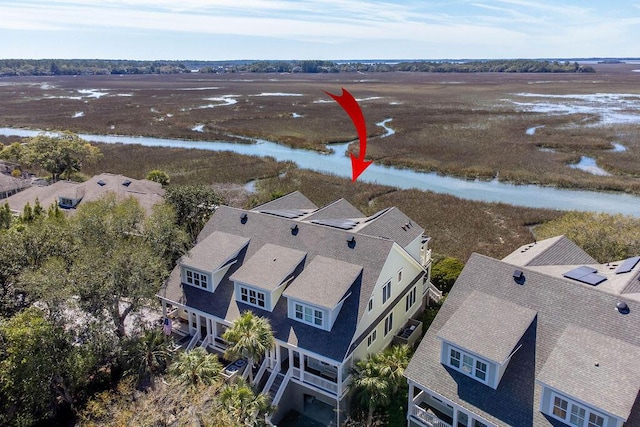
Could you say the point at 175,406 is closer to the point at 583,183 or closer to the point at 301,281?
the point at 301,281

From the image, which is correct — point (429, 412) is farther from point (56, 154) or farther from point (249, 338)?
point (56, 154)

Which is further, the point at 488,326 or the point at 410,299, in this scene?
the point at 410,299

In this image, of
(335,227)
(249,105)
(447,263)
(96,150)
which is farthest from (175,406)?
(249,105)

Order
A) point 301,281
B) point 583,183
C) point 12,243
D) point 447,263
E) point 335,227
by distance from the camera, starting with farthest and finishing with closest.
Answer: point 583,183, point 447,263, point 335,227, point 12,243, point 301,281

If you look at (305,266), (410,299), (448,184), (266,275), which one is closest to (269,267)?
(266,275)

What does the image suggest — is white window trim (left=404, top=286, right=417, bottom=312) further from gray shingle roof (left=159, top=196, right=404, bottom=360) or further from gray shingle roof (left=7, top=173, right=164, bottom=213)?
gray shingle roof (left=7, top=173, right=164, bottom=213)

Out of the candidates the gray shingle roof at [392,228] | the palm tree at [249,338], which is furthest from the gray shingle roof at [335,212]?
the palm tree at [249,338]
